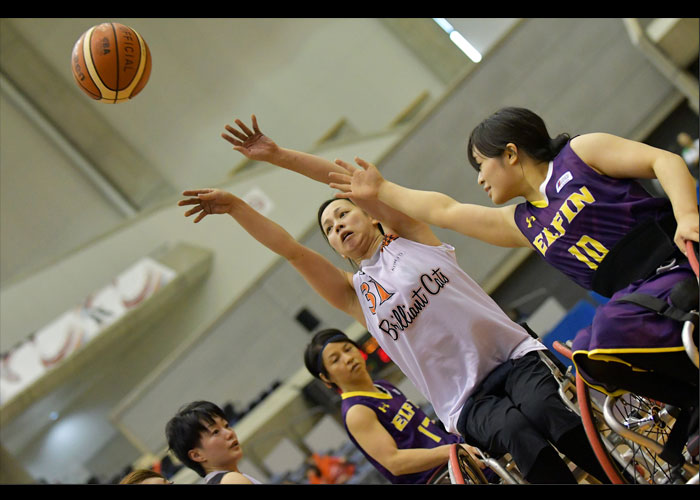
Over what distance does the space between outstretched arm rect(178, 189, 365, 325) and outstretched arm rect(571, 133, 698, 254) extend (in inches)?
39.8

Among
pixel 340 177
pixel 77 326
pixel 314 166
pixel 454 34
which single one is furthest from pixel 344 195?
pixel 77 326

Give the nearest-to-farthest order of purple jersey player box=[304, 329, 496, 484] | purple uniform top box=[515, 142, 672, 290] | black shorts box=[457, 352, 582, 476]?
purple uniform top box=[515, 142, 672, 290] < black shorts box=[457, 352, 582, 476] < purple jersey player box=[304, 329, 496, 484]

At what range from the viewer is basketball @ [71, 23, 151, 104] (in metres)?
2.75

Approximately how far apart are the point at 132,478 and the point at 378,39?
1003 cm

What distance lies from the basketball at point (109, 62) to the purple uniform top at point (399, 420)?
146cm

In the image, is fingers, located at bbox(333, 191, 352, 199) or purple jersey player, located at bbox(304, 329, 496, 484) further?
purple jersey player, located at bbox(304, 329, 496, 484)

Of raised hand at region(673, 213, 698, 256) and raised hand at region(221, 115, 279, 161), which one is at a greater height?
raised hand at region(221, 115, 279, 161)

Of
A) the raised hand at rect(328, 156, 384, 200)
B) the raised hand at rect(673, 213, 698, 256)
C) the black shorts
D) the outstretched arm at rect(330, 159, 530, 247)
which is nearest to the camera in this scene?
the raised hand at rect(673, 213, 698, 256)

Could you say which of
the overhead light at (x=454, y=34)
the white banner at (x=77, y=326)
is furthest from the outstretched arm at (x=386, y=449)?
the white banner at (x=77, y=326)

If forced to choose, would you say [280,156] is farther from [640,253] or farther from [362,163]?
[640,253]

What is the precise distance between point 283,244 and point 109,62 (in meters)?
0.99

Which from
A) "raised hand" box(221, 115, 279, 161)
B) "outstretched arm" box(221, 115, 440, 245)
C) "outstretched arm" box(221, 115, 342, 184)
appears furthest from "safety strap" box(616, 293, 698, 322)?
"raised hand" box(221, 115, 279, 161)

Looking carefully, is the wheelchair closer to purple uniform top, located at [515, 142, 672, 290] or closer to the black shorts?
the black shorts

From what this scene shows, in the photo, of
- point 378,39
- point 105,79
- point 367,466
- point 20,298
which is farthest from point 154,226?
point 105,79
